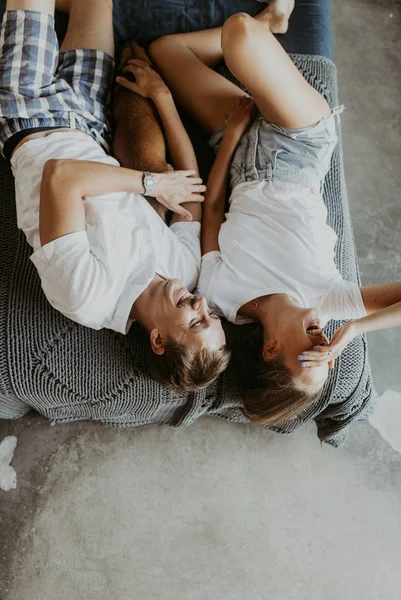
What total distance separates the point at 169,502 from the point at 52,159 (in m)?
1.12

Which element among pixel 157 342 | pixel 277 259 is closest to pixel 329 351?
pixel 277 259

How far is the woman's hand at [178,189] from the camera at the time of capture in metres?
1.49

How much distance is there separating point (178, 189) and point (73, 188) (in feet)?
1.07

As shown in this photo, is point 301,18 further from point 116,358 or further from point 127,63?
point 116,358

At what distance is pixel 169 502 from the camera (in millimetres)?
1758

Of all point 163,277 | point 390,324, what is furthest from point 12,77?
point 390,324

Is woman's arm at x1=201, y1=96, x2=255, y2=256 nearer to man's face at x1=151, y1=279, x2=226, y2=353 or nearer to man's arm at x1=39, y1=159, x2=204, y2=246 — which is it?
man's arm at x1=39, y1=159, x2=204, y2=246

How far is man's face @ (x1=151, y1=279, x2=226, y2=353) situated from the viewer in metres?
1.30

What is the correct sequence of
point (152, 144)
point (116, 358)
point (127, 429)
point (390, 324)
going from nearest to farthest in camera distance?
1. point (390, 324)
2. point (116, 358)
3. point (152, 144)
4. point (127, 429)

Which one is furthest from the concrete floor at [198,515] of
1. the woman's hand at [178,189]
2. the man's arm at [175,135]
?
the man's arm at [175,135]

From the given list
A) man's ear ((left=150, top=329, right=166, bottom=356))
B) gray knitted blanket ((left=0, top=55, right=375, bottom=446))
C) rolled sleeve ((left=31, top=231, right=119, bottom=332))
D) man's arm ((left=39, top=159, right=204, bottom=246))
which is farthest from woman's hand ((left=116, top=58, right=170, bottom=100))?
man's ear ((left=150, top=329, right=166, bottom=356))

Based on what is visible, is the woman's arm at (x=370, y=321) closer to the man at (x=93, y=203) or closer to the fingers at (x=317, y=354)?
the fingers at (x=317, y=354)

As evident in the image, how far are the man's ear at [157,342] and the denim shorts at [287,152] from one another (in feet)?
1.76

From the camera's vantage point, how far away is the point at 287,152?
60.4 inches
